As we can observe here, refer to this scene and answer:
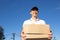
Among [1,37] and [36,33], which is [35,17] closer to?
[36,33]

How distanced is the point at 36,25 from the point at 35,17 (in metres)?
0.20

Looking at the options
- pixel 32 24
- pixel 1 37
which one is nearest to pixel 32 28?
pixel 32 24

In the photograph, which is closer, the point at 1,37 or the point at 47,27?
the point at 47,27

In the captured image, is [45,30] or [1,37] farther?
[1,37]

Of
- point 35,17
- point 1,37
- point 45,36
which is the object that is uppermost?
point 1,37

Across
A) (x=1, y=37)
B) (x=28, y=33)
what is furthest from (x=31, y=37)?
(x=1, y=37)

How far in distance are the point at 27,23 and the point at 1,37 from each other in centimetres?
4249

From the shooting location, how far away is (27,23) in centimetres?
566

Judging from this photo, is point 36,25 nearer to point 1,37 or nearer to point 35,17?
point 35,17

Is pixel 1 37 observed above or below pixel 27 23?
above

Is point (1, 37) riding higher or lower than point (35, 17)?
higher

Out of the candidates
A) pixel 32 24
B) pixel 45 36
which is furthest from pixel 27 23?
pixel 45 36

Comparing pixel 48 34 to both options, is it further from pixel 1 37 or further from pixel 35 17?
pixel 1 37

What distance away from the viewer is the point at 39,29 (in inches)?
219
